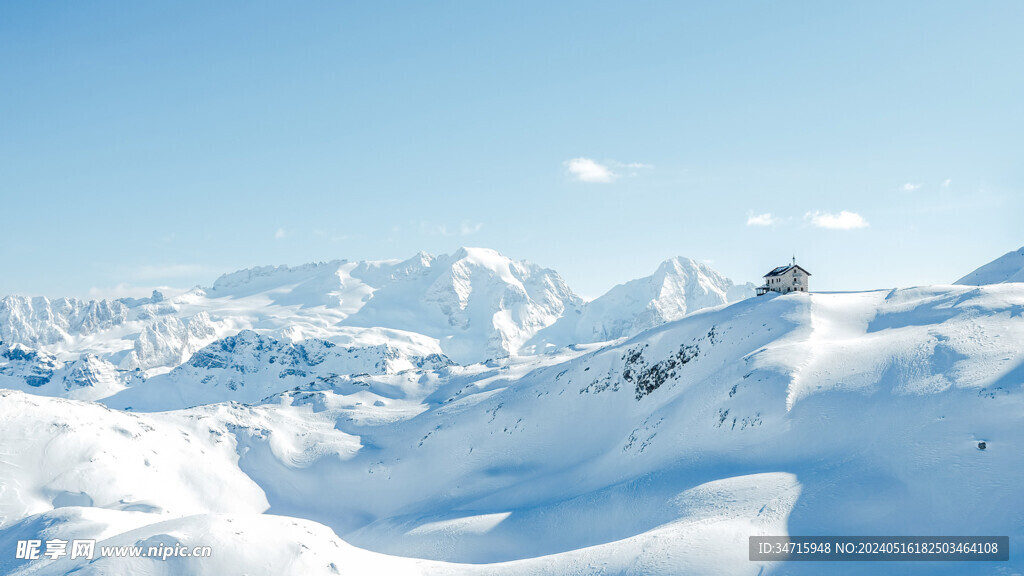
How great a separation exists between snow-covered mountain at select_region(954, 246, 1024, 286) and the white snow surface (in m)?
55.2

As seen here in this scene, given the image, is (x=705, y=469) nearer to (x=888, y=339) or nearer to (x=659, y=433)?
(x=659, y=433)

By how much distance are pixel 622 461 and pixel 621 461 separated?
0.88 feet

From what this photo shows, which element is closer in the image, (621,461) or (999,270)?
(621,461)

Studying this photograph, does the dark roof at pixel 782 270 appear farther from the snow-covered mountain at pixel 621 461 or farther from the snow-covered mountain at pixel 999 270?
the snow-covered mountain at pixel 999 270

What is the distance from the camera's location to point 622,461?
3081 inches

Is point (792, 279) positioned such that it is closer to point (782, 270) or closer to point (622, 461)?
point (782, 270)

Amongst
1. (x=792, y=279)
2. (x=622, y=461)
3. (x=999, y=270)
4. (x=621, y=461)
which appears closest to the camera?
(x=622, y=461)

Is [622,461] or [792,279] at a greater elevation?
[792,279]

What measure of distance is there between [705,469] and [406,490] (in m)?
58.1

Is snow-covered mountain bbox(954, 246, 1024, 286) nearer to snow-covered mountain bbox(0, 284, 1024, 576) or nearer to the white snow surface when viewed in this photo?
the white snow surface

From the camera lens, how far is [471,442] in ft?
361

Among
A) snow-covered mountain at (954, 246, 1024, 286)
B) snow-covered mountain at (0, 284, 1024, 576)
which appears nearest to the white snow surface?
snow-covered mountain at (0, 284, 1024, 576)

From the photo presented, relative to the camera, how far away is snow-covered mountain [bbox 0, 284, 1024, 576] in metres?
49.8

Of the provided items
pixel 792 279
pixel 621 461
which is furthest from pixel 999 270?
pixel 621 461
